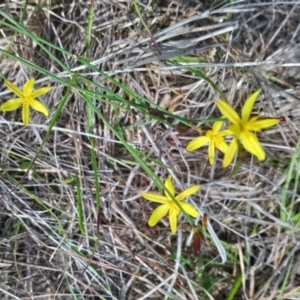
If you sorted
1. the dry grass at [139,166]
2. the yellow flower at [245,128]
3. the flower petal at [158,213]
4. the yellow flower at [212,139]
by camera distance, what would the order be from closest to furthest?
the yellow flower at [245,128] → the yellow flower at [212,139] → the flower petal at [158,213] → the dry grass at [139,166]

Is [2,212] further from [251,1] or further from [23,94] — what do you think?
[251,1]

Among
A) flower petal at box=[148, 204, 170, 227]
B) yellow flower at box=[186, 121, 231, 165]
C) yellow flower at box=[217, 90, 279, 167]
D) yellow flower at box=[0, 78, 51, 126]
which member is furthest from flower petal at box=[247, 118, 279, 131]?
yellow flower at box=[0, 78, 51, 126]

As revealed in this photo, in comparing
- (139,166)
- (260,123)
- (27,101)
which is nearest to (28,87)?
(27,101)

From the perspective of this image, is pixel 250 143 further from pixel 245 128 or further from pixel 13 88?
pixel 13 88

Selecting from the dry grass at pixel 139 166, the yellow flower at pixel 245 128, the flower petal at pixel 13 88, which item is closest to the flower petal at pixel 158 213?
the dry grass at pixel 139 166

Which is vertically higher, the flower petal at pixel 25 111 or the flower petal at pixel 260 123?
the flower petal at pixel 260 123

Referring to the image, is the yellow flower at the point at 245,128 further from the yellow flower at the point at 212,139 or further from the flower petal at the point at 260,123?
the yellow flower at the point at 212,139

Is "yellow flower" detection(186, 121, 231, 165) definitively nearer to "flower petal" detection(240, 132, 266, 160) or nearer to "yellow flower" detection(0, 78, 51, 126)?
"flower petal" detection(240, 132, 266, 160)

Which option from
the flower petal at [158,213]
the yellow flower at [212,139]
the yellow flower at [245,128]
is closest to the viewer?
the yellow flower at [245,128]
